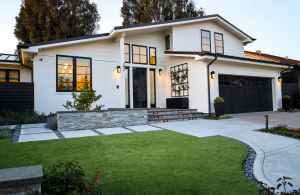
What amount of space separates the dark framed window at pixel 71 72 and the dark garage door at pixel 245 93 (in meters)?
6.48

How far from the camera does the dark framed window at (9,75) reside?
10.5 metres

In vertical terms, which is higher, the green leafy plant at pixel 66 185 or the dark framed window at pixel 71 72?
the dark framed window at pixel 71 72

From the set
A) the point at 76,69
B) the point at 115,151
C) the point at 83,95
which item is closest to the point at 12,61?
the point at 76,69

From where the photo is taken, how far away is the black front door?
33.9 feet

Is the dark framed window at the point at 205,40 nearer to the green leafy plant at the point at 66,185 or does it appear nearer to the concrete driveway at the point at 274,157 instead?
the concrete driveway at the point at 274,157

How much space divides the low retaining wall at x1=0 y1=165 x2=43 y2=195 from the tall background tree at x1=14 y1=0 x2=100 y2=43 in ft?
50.6

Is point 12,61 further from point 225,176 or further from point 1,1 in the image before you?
point 225,176

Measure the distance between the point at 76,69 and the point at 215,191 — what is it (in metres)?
8.34

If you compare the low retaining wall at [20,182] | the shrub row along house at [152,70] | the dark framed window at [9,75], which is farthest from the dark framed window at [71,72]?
the low retaining wall at [20,182]

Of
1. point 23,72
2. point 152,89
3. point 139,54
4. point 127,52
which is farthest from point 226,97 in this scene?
point 23,72

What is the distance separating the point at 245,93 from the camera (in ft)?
34.5

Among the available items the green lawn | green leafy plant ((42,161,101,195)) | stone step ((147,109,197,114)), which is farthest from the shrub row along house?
green leafy plant ((42,161,101,195))

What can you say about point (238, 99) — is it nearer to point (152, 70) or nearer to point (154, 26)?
point (152, 70)

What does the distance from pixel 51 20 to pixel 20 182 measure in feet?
54.4
